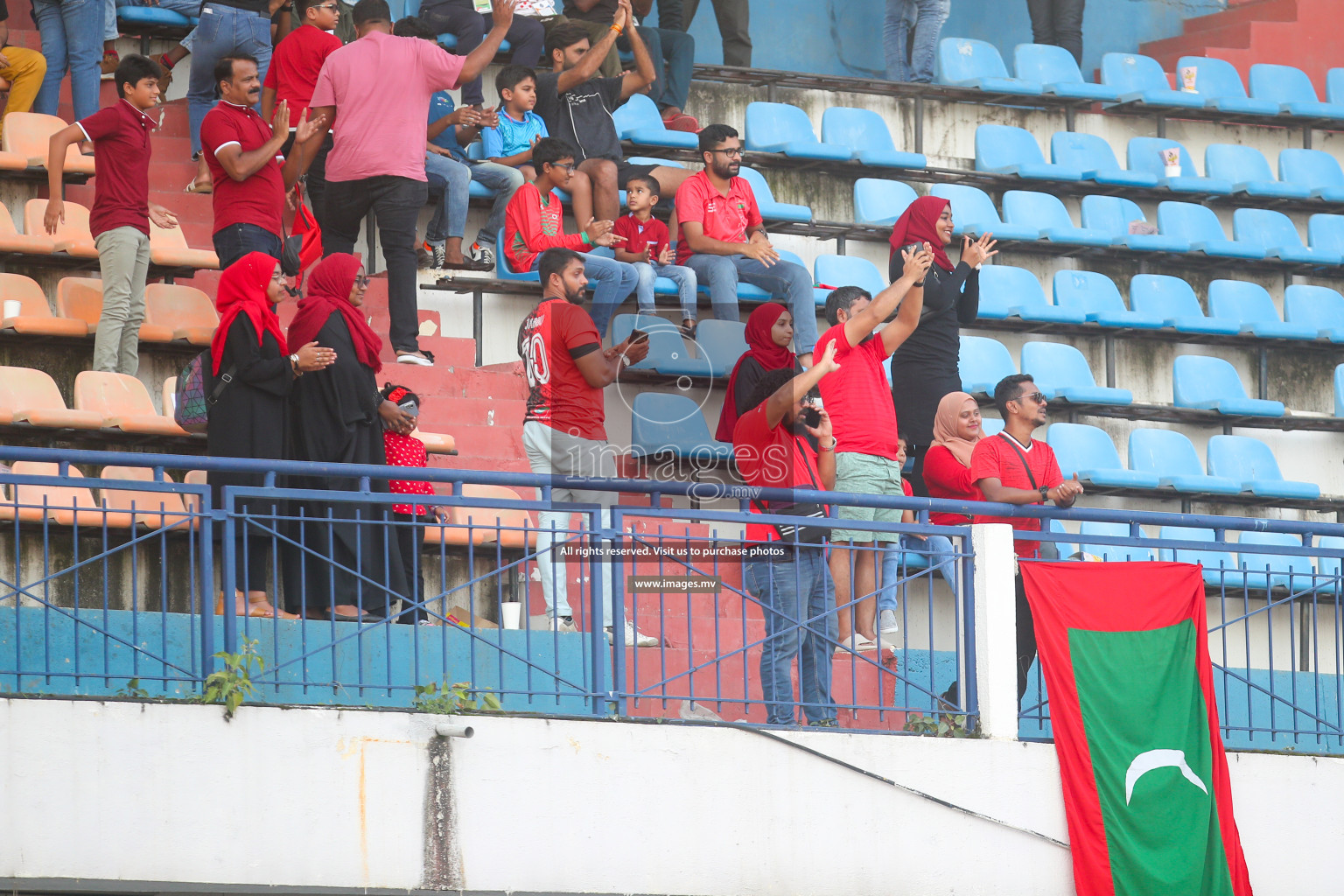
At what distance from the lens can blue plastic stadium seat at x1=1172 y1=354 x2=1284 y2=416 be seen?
10805 millimetres

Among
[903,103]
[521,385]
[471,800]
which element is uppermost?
[903,103]

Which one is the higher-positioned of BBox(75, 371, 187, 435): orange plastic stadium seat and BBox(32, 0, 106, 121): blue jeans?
BBox(32, 0, 106, 121): blue jeans

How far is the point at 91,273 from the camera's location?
29.3 feet

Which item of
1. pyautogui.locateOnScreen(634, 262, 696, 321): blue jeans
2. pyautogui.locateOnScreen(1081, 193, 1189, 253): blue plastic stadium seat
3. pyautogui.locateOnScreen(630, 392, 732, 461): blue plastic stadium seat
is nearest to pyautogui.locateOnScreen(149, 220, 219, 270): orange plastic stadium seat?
pyautogui.locateOnScreen(634, 262, 696, 321): blue jeans

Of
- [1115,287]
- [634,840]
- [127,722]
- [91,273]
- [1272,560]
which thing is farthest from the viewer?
[1115,287]

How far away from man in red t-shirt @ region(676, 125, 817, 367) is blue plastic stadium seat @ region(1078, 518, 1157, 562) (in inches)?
75.6

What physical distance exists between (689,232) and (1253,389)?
175 inches

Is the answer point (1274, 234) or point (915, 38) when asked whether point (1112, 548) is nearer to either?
point (1274, 234)

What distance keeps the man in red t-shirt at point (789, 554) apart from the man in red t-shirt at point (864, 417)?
0.92 ft

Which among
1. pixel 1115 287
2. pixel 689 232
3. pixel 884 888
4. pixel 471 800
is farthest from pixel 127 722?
pixel 1115 287

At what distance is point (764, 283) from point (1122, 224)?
11.2 feet

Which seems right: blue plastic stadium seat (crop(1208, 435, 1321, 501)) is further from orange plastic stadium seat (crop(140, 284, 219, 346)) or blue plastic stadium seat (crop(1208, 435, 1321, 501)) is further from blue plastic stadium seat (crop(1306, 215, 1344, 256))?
orange plastic stadium seat (crop(140, 284, 219, 346))

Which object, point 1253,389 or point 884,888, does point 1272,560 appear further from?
point 884,888

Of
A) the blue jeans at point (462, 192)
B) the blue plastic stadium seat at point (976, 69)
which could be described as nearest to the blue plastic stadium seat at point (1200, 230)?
the blue plastic stadium seat at point (976, 69)
